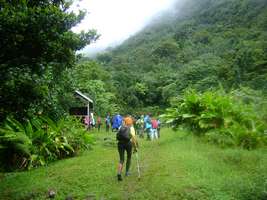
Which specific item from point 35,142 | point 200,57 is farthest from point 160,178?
point 200,57

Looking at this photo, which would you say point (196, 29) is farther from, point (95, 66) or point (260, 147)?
point (260, 147)

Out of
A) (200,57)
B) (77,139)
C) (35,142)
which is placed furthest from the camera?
(200,57)

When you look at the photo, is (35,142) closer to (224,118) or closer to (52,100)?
(52,100)

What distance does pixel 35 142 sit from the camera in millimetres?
13883

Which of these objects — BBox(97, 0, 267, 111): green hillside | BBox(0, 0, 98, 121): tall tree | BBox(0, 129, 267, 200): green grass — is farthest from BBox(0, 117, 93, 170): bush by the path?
BBox(97, 0, 267, 111): green hillside

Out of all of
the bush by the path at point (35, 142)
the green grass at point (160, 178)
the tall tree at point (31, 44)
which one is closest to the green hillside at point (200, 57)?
the green grass at point (160, 178)

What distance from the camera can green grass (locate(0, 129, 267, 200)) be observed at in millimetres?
8875

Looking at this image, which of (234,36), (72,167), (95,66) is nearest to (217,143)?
(72,167)

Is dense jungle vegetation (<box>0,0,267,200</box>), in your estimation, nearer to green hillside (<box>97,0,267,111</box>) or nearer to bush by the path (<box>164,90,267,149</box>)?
bush by the path (<box>164,90,267,149</box>)

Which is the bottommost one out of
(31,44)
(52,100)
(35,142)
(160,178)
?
(160,178)

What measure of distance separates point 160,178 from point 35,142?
625 centimetres

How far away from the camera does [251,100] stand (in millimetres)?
16781

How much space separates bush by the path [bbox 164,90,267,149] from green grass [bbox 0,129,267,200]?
2.90 feet

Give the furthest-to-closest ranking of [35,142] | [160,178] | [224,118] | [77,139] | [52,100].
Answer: [77,139], [224,118], [52,100], [35,142], [160,178]
